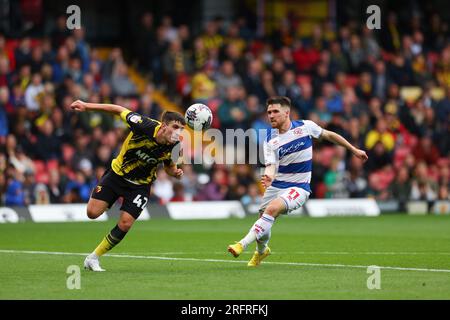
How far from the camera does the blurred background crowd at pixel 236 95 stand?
25953mm

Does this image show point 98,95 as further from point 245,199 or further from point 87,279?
point 87,279

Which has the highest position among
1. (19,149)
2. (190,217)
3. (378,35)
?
(378,35)

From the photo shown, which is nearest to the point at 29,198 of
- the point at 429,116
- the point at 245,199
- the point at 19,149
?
the point at 19,149

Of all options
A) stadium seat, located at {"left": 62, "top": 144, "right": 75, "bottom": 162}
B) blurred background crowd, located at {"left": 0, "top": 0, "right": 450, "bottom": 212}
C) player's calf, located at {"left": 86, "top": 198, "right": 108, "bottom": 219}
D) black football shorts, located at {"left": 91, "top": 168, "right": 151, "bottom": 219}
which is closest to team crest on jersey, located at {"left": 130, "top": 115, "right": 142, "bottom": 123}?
black football shorts, located at {"left": 91, "top": 168, "right": 151, "bottom": 219}

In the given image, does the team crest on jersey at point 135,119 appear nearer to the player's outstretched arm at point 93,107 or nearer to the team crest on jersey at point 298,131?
the player's outstretched arm at point 93,107

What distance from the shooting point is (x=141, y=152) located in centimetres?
1455

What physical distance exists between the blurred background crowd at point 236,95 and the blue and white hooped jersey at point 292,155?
36.0 ft

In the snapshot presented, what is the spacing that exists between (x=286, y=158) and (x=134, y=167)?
6.73ft

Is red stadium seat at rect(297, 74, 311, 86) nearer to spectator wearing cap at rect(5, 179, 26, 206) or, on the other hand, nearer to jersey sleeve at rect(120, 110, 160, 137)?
spectator wearing cap at rect(5, 179, 26, 206)

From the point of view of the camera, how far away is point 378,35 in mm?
33969

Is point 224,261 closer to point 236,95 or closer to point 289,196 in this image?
point 289,196

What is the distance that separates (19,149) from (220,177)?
4.91 m

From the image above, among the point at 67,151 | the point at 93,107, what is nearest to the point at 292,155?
the point at 93,107

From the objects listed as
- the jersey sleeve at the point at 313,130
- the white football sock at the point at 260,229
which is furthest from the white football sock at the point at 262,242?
the jersey sleeve at the point at 313,130
